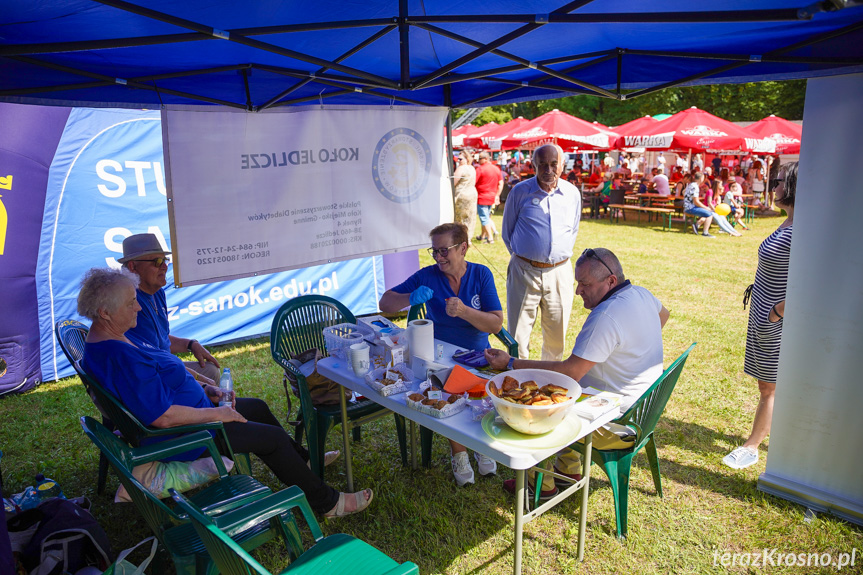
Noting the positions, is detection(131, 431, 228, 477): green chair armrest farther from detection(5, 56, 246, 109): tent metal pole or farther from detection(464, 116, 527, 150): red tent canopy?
detection(464, 116, 527, 150): red tent canopy

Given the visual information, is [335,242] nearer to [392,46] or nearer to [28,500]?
[392,46]

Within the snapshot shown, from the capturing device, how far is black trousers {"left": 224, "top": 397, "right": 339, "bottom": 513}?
282 centimetres

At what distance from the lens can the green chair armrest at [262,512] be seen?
202 cm

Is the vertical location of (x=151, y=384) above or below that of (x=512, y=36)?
below

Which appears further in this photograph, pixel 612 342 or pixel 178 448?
pixel 612 342

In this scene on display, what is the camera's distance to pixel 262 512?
208 cm

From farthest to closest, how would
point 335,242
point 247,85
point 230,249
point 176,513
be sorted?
point 335,242 → point 230,249 → point 247,85 → point 176,513

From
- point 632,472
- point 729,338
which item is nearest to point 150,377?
point 632,472

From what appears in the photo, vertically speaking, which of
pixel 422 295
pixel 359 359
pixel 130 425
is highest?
pixel 422 295

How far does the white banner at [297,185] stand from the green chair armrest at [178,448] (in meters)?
1.35

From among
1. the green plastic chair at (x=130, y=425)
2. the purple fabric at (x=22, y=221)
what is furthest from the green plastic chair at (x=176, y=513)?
Answer: the purple fabric at (x=22, y=221)

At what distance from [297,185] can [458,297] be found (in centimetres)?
142

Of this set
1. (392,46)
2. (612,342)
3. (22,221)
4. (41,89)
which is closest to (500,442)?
(612,342)

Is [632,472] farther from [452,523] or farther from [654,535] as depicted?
[452,523]
